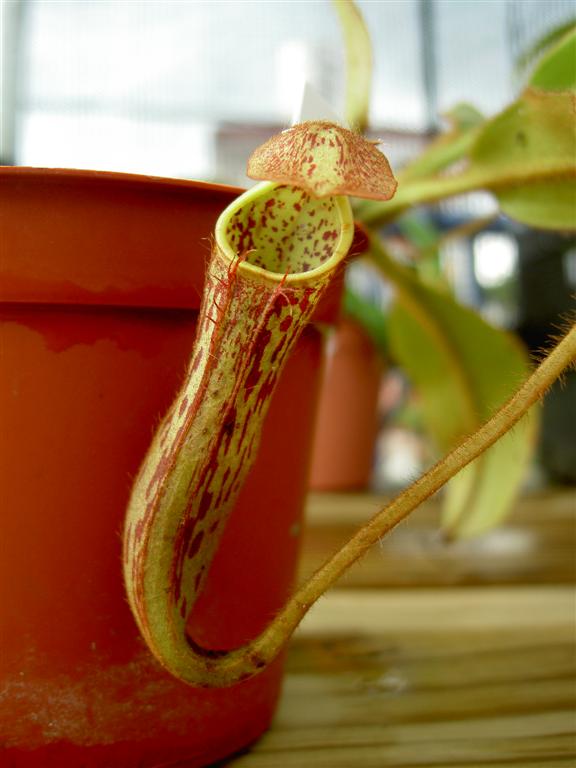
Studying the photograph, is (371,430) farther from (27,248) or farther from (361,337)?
(27,248)

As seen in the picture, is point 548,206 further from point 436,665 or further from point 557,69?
point 436,665

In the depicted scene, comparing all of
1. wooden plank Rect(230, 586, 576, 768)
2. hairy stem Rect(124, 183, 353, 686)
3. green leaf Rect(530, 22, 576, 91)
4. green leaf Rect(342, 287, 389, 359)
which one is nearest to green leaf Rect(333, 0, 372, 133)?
green leaf Rect(530, 22, 576, 91)

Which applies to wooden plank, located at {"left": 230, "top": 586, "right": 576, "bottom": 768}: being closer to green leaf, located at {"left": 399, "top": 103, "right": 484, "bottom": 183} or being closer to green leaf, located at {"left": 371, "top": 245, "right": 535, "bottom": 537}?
green leaf, located at {"left": 371, "top": 245, "right": 535, "bottom": 537}

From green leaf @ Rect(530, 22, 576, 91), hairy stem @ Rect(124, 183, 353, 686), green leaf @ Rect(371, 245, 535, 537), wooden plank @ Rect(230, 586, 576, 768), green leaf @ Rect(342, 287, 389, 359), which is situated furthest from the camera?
green leaf @ Rect(342, 287, 389, 359)

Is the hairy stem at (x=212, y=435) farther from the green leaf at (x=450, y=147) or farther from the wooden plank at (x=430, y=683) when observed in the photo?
the green leaf at (x=450, y=147)

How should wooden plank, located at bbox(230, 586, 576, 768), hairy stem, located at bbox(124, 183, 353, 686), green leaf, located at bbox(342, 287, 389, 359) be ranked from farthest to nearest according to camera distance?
green leaf, located at bbox(342, 287, 389, 359), wooden plank, located at bbox(230, 586, 576, 768), hairy stem, located at bbox(124, 183, 353, 686)

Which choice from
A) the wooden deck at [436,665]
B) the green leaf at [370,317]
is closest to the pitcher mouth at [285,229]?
the wooden deck at [436,665]

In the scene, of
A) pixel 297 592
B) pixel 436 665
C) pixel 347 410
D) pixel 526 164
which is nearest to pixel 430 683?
pixel 436 665
